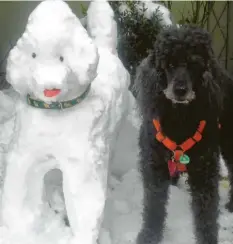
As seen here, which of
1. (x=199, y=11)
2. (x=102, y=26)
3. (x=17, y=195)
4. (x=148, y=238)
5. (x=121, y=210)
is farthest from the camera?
(x=199, y=11)

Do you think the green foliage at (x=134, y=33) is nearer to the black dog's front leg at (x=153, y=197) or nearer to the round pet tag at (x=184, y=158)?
the black dog's front leg at (x=153, y=197)

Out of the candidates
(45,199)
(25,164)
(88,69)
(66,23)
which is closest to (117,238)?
(45,199)

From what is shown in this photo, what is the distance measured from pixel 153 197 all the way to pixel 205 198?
9.4 inches

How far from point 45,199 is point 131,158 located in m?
0.74

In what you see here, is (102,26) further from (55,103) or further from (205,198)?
(205,198)

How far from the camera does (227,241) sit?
236 cm

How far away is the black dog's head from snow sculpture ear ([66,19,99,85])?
276mm

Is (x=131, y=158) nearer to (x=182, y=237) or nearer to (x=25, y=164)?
(x=182, y=237)

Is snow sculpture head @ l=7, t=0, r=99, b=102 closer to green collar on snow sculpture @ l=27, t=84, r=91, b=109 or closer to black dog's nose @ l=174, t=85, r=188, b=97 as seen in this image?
green collar on snow sculpture @ l=27, t=84, r=91, b=109

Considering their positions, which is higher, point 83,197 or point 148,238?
point 83,197

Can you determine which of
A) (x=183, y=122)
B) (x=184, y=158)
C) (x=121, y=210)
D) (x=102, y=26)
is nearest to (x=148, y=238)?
Answer: (x=121, y=210)

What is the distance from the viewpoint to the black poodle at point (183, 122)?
1924 millimetres

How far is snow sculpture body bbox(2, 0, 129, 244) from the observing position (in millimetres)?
2043

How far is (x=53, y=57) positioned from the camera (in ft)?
6.70
